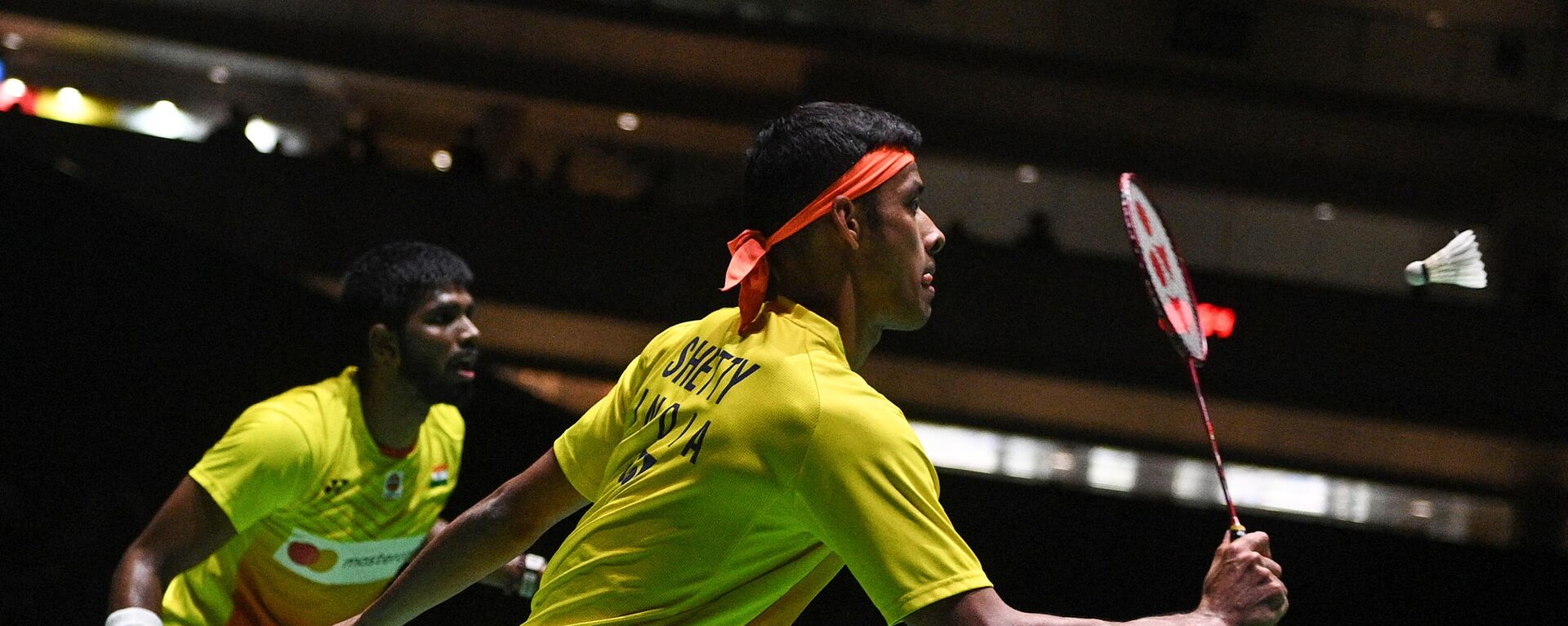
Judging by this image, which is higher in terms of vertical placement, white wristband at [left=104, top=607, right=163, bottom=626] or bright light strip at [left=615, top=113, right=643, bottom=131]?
bright light strip at [left=615, top=113, right=643, bottom=131]

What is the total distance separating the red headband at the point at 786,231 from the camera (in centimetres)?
245

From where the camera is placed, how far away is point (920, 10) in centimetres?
1595

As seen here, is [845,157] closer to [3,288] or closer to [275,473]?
[275,473]

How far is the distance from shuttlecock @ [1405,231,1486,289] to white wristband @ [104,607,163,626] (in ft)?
9.26

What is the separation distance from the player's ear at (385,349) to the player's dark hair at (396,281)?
0.9 inches

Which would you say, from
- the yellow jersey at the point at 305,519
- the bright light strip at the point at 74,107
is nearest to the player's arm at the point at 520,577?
the yellow jersey at the point at 305,519

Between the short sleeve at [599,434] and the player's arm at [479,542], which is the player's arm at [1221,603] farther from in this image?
the player's arm at [479,542]

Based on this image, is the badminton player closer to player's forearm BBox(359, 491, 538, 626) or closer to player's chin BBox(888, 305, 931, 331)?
player's forearm BBox(359, 491, 538, 626)

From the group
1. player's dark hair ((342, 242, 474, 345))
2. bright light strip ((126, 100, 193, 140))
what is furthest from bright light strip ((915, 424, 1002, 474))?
player's dark hair ((342, 242, 474, 345))

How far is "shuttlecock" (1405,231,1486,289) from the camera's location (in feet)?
10.3

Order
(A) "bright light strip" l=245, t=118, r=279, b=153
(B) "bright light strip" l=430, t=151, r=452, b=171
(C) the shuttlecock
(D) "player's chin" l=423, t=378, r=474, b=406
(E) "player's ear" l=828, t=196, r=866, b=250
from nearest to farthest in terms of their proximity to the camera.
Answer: (E) "player's ear" l=828, t=196, r=866, b=250 → (C) the shuttlecock → (D) "player's chin" l=423, t=378, r=474, b=406 → (A) "bright light strip" l=245, t=118, r=279, b=153 → (B) "bright light strip" l=430, t=151, r=452, b=171

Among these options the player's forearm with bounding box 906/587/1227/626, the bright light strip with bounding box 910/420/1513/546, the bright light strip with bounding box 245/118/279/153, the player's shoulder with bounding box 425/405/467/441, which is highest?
the bright light strip with bounding box 245/118/279/153

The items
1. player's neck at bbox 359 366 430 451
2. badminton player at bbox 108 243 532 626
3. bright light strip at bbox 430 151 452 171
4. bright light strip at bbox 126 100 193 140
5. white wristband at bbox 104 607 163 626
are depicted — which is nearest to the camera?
white wristband at bbox 104 607 163 626

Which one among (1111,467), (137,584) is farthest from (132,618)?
(1111,467)
